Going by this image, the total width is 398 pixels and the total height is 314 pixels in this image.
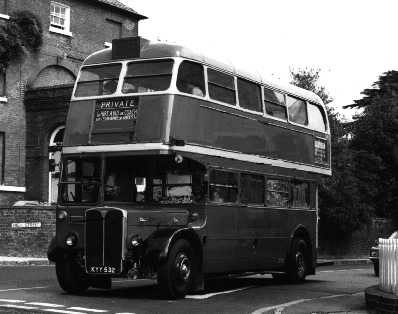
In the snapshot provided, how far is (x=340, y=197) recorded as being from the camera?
3619cm

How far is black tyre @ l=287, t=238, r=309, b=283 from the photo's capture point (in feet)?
59.3

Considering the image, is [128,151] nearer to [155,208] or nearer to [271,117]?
[155,208]

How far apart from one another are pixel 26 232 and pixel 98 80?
13730 mm

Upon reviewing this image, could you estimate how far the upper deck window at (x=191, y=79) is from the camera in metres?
14.0

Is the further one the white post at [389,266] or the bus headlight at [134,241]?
the bus headlight at [134,241]

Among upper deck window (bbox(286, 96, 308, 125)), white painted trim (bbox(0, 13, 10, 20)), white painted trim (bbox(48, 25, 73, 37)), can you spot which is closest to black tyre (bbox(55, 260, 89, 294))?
upper deck window (bbox(286, 96, 308, 125))

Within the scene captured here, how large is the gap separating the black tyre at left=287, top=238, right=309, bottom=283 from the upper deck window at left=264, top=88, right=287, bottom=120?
10.1ft

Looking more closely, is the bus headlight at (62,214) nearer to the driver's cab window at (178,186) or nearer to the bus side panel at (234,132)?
the driver's cab window at (178,186)

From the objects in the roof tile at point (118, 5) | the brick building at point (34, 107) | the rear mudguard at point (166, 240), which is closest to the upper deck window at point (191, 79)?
the rear mudguard at point (166, 240)

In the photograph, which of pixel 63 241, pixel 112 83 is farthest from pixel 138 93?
pixel 63 241

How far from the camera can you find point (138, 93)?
1401cm

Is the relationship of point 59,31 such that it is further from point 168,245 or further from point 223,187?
point 168,245

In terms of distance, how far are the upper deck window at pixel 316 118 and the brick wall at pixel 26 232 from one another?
11.3 metres

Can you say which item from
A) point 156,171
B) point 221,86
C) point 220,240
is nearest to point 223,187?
point 220,240
